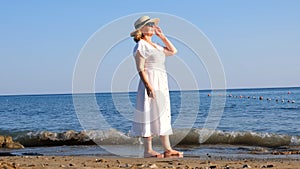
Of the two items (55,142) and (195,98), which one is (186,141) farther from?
(195,98)

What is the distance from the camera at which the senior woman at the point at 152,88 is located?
637 cm

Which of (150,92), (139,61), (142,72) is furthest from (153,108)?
(139,61)

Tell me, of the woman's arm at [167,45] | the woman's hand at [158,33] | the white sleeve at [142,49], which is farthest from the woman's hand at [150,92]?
the woman's hand at [158,33]

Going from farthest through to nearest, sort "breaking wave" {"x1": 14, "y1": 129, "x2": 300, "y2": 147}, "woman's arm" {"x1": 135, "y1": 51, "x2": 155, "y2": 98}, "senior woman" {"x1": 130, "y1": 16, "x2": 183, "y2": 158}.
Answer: "breaking wave" {"x1": 14, "y1": 129, "x2": 300, "y2": 147} → "senior woman" {"x1": 130, "y1": 16, "x2": 183, "y2": 158} → "woman's arm" {"x1": 135, "y1": 51, "x2": 155, "y2": 98}

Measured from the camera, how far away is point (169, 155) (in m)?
6.97

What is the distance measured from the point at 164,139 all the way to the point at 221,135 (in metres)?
7.25

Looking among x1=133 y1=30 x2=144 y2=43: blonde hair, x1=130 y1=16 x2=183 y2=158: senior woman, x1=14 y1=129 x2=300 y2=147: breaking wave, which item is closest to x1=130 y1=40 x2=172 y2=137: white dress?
x1=130 y1=16 x2=183 y2=158: senior woman

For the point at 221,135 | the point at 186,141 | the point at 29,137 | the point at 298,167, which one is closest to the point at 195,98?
the point at 298,167

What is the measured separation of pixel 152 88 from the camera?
20.8ft

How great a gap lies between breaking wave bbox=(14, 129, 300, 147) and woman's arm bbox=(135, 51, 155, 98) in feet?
17.7

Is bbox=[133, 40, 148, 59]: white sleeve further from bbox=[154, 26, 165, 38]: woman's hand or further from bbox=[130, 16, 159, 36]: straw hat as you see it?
bbox=[154, 26, 165, 38]: woman's hand

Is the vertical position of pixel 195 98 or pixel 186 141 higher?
pixel 195 98

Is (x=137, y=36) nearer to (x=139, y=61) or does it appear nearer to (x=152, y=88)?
(x=139, y=61)

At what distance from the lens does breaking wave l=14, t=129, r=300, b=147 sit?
42.6ft
